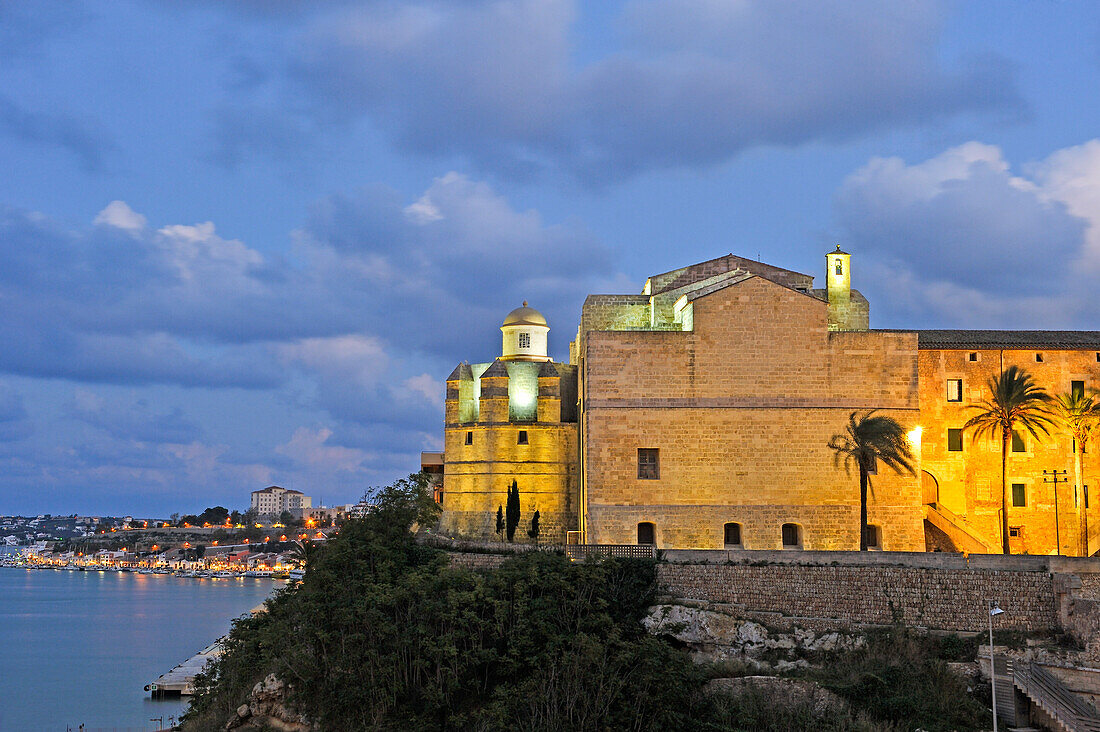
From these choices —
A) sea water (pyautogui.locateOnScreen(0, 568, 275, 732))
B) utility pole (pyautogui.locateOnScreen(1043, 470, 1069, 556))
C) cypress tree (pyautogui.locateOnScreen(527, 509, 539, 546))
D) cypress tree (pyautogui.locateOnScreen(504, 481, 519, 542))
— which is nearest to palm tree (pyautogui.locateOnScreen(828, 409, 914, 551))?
utility pole (pyautogui.locateOnScreen(1043, 470, 1069, 556))

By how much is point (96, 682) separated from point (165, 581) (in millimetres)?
83798

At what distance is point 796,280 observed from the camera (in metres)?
37.1

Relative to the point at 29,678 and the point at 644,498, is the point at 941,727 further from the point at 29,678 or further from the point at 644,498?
the point at 29,678

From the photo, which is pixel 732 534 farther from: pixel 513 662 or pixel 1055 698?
pixel 1055 698

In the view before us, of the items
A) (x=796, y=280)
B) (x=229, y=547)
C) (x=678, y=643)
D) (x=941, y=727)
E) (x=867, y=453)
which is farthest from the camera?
(x=229, y=547)

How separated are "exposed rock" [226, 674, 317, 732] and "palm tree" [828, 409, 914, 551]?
16816 millimetres

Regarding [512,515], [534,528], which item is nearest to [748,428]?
[534,528]

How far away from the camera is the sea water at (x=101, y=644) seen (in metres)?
48.4

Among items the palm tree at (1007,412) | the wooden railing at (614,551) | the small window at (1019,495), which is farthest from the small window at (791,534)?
the small window at (1019,495)

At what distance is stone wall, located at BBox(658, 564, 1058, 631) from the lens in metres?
25.0

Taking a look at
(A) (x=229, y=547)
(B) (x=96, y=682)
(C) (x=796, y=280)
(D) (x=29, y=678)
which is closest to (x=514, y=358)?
(C) (x=796, y=280)

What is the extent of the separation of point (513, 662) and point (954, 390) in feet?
64.2

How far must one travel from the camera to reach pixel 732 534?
31.7m

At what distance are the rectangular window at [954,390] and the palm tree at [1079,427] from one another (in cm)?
313
